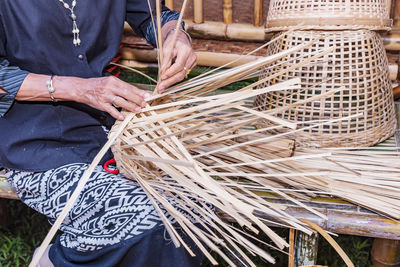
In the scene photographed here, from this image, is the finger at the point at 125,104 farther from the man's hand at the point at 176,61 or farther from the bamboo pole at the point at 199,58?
the bamboo pole at the point at 199,58

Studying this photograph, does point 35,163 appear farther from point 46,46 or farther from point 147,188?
point 147,188

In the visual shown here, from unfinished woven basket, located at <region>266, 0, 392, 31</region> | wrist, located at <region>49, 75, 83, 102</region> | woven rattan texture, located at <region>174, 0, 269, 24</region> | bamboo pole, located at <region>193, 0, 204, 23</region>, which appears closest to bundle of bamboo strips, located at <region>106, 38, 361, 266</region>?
wrist, located at <region>49, 75, 83, 102</region>

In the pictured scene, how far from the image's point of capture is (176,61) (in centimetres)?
147

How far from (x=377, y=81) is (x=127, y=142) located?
A: 1018 mm

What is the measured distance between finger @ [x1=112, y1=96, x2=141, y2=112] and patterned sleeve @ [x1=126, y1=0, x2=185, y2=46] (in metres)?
0.55

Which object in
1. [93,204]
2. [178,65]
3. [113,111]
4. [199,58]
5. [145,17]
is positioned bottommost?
[93,204]

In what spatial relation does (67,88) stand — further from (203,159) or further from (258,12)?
(258,12)

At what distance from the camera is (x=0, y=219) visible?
7.64 ft

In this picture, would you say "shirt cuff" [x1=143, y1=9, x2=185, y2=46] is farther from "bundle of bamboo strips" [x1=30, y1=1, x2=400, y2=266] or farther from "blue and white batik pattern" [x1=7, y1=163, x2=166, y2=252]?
"blue and white batik pattern" [x1=7, y1=163, x2=166, y2=252]

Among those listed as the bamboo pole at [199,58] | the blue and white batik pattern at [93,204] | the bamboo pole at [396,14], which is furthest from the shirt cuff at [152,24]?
the bamboo pole at [396,14]

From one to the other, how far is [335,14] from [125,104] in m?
0.84

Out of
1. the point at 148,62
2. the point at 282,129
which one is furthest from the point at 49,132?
the point at 148,62

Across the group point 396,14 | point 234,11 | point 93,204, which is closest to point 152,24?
point 93,204

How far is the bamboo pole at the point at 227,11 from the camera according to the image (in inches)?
111
